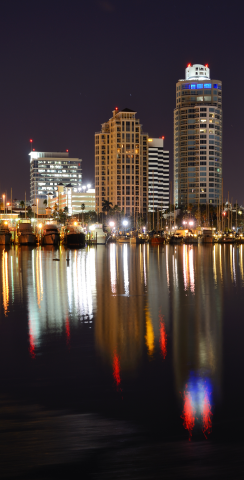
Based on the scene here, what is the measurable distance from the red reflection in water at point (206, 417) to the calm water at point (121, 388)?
0.6 inches

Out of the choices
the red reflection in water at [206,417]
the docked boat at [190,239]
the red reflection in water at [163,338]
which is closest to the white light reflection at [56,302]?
the red reflection in water at [163,338]

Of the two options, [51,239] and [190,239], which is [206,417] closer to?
[51,239]

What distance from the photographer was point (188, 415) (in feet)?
25.5

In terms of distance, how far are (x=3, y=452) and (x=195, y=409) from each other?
125 inches

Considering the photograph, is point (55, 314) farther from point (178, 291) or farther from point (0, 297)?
point (178, 291)

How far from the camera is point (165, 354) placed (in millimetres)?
11578

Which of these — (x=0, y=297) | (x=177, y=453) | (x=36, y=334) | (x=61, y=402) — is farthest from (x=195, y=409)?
(x=0, y=297)

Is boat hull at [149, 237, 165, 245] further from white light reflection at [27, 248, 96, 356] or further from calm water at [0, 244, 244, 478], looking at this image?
calm water at [0, 244, 244, 478]

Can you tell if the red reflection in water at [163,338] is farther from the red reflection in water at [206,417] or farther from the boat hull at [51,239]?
the boat hull at [51,239]

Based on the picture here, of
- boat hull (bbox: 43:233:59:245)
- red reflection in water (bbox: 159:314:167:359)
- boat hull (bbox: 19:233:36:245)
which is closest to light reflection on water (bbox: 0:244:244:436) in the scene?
red reflection in water (bbox: 159:314:167:359)

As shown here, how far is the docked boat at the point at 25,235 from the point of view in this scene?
346ft

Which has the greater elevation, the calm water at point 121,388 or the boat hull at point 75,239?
the boat hull at point 75,239

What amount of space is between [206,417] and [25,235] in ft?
330

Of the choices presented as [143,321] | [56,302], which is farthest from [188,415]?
[56,302]
